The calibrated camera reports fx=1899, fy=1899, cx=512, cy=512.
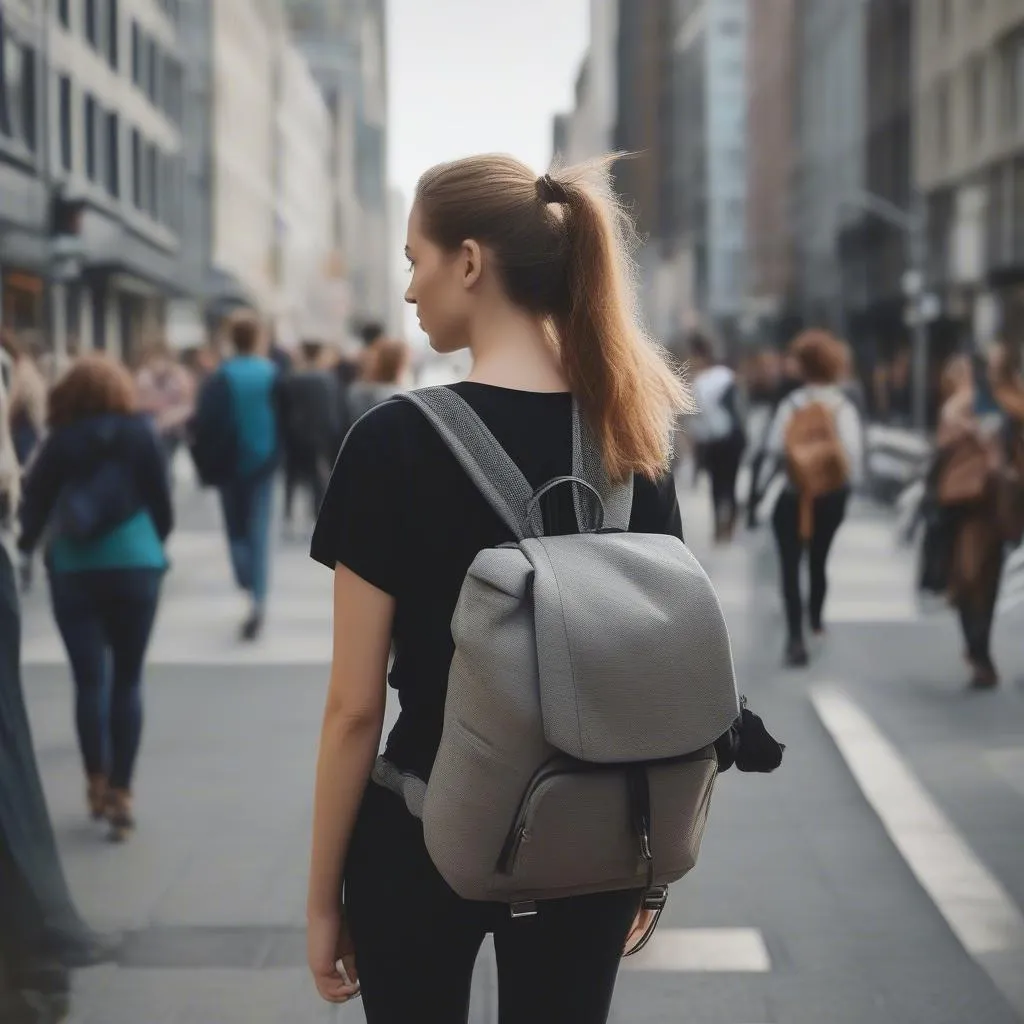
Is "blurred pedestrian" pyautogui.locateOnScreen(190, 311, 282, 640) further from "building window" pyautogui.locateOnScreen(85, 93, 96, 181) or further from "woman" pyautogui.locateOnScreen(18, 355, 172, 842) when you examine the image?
"building window" pyautogui.locateOnScreen(85, 93, 96, 181)

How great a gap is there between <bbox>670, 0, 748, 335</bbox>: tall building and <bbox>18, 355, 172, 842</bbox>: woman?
290 ft

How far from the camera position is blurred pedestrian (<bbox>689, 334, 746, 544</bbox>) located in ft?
55.3

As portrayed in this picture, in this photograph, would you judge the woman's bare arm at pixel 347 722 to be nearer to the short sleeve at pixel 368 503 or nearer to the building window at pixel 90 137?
the short sleeve at pixel 368 503

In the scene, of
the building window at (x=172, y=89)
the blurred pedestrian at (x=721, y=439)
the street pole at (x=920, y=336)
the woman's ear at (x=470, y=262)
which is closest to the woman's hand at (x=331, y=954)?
the woman's ear at (x=470, y=262)

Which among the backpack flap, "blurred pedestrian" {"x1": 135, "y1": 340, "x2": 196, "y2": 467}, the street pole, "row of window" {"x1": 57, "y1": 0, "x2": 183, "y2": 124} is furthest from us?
the street pole

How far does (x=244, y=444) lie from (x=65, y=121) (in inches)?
912

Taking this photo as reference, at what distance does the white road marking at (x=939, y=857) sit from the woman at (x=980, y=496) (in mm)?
1156

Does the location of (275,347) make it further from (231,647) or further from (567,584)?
(567,584)

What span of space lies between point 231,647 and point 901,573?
19.3 feet

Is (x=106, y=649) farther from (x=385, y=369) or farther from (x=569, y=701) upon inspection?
(x=385, y=369)

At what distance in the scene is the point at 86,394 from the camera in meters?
6.31

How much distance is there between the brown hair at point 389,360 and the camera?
1450cm

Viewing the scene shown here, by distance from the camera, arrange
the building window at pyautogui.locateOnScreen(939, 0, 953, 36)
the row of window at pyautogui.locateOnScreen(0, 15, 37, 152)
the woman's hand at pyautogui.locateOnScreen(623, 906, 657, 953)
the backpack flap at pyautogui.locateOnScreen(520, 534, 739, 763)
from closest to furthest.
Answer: the backpack flap at pyautogui.locateOnScreen(520, 534, 739, 763) < the woman's hand at pyautogui.locateOnScreen(623, 906, 657, 953) < the row of window at pyautogui.locateOnScreen(0, 15, 37, 152) < the building window at pyautogui.locateOnScreen(939, 0, 953, 36)

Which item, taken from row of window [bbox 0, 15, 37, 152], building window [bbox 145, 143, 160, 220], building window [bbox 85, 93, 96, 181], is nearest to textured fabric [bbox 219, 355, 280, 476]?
row of window [bbox 0, 15, 37, 152]
